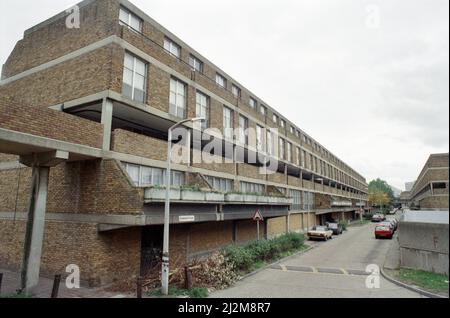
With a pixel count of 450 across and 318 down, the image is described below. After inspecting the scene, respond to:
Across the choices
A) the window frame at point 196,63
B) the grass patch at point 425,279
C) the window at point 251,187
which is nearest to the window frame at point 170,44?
the window frame at point 196,63

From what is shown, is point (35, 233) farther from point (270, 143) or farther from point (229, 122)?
point (270, 143)

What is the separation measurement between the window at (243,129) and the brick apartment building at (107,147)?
10.7ft

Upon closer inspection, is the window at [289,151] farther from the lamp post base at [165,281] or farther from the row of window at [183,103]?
the lamp post base at [165,281]

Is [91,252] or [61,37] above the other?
[61,37]

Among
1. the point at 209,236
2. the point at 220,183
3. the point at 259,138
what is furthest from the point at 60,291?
the point at 259,138

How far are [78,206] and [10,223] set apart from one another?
19.9 ft

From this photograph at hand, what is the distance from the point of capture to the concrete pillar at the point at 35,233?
37.3 ft

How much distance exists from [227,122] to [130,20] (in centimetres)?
1022

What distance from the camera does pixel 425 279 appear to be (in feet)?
39.9

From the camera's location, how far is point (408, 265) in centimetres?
1459

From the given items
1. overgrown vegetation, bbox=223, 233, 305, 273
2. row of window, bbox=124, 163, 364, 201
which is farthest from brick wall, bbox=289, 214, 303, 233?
overgrown vegetation, bbox=223, 233, 305, 273

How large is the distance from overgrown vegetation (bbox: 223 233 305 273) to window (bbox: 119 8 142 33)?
13164 millimetres

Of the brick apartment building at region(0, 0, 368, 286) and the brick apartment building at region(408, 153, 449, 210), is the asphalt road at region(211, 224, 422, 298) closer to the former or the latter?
the brick apartment building at region(0, 0, 368, 286)

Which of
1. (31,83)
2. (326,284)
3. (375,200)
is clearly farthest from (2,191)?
(375,200)
